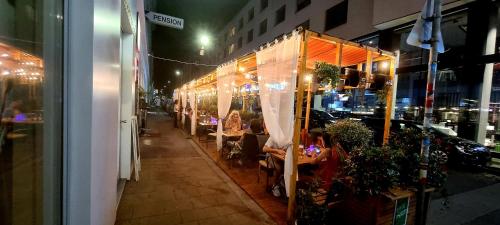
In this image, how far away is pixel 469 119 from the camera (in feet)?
29.1

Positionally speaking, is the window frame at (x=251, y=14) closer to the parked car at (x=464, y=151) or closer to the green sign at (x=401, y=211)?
the parked car at (x=464, y=151)

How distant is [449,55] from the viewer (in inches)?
361

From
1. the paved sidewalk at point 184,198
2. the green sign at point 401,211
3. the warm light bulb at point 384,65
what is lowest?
the paved sidewalk at point 184,198

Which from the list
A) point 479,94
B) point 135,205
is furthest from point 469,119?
point 135,205

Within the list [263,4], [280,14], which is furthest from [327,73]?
[263,4]

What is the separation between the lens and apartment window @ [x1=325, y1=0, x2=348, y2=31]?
1423cm

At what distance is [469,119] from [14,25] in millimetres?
12290

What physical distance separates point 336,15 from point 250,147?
473 inches

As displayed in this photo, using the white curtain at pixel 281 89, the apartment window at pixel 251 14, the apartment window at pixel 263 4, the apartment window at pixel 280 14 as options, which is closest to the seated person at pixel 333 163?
the white curtain at pixel 281 89

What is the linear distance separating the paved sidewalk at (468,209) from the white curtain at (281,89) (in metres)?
3.04

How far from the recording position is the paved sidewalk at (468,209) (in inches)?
171

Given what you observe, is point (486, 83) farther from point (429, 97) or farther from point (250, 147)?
point (250, 147)

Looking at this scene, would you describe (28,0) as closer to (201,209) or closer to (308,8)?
(201,209)

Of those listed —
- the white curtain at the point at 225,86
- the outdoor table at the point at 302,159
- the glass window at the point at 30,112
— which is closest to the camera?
the glass window at the point at 30,112
